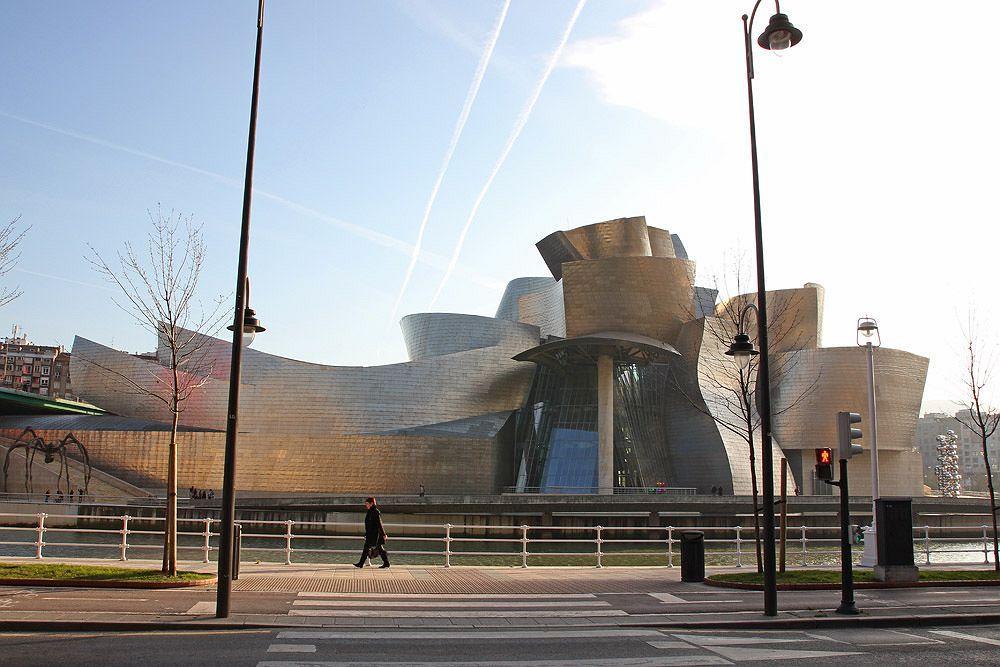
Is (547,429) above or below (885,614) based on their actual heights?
above

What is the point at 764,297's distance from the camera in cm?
1324

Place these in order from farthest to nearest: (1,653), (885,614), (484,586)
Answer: (484,586), (885,614), (1,653)

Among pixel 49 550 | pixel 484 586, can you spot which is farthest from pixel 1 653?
pixel 49 550

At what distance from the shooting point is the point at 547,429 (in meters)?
57.4

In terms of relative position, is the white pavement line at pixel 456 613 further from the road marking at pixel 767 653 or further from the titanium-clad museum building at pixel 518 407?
the titanium-clad museum building at pixel 518 407

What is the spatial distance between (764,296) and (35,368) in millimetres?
145727

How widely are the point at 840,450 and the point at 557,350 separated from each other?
41.3 meters

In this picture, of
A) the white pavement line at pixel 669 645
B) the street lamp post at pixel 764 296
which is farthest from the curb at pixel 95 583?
the street lamp post at pixel 764 296

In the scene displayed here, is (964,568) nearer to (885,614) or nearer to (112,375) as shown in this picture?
(885,614)

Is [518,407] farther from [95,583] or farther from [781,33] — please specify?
[781,33]

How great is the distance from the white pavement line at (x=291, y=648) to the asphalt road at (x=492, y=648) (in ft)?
0.04

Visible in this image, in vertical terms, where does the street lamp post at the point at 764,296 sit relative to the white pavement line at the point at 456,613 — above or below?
above

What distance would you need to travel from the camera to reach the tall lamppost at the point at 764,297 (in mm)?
12672

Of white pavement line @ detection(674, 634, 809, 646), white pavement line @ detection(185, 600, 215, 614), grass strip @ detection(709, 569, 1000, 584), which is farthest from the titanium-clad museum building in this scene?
white pavement line @ detection(674, 634, 809, 646)
